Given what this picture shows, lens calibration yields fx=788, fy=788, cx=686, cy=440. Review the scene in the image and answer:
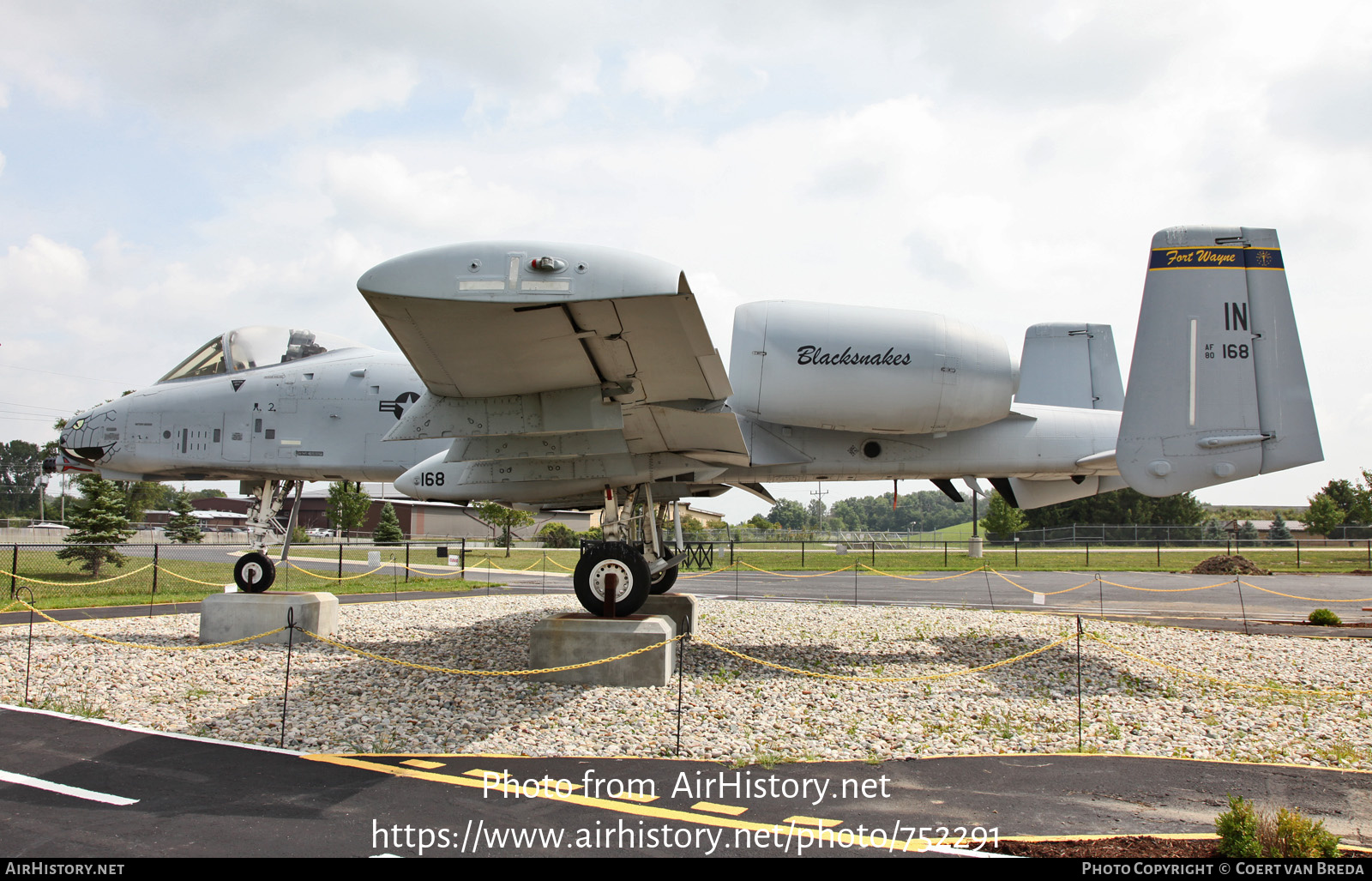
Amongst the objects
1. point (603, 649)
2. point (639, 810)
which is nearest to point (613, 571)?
point (603, 649)

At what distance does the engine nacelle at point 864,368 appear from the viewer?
838 cm

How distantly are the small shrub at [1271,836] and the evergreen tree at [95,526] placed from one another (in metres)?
26.7

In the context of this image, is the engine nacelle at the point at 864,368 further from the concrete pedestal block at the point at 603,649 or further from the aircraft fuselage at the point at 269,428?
the aircraft fuselage at the point at 269,428

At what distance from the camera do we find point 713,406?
740cm

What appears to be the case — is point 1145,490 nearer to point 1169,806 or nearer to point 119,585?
point 1169,806

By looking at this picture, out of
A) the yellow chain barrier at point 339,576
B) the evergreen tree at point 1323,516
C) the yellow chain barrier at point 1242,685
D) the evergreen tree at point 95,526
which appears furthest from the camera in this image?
the evergreen tree at point 1323,516

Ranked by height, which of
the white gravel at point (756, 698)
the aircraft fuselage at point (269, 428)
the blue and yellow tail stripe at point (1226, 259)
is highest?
the blue and yellow tail stripe at point (1226, 259)

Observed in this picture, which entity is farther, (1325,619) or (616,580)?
(1325,619)

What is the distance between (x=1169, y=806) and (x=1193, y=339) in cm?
518

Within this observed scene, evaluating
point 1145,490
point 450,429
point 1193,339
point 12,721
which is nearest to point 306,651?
point 12,721

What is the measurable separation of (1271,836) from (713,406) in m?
5.00

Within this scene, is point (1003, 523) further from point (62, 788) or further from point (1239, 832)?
point (62, 788)

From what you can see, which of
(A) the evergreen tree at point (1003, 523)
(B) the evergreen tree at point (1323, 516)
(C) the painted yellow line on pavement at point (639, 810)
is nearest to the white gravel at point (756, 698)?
(C) the painted yellow line on pavement at point (639, 810)

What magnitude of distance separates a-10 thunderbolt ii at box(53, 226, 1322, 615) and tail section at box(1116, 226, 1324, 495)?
0.02m
